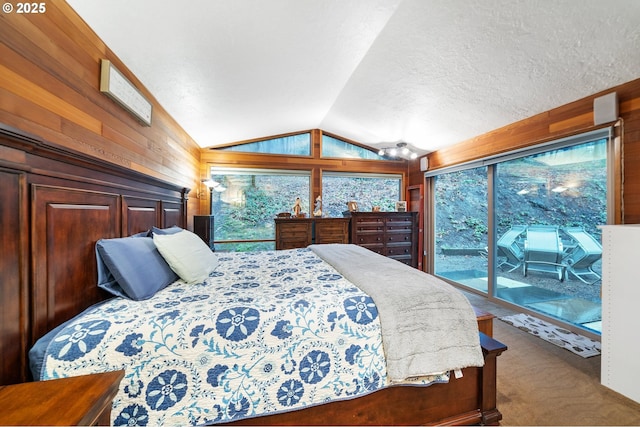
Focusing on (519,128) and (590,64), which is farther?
(519,128)

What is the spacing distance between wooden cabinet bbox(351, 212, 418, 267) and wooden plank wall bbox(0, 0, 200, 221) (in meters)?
3.22

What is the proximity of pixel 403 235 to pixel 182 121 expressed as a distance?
389 cm

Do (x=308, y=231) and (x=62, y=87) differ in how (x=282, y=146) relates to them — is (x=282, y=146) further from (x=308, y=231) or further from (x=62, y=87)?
(x=62, y=87)

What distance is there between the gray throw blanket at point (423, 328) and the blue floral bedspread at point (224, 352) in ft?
0.23

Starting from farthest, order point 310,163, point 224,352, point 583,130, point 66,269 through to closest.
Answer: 1. point 310,163
2. point 583,130
3. point 66,269
4. point 224,352

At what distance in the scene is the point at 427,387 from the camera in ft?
4.21

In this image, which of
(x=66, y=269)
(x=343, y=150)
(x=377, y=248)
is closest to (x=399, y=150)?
(x=343, y=150)

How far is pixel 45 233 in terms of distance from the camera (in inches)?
43.0

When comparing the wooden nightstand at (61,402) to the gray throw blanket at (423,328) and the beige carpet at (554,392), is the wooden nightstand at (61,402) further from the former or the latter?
the beige carpet at (554,392)

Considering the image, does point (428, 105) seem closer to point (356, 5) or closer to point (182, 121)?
point (356, 5)

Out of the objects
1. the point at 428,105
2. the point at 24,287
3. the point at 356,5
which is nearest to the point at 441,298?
the point at 24,287

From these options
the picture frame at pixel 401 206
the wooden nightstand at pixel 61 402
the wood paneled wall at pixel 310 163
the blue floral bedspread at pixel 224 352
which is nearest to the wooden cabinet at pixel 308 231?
the wood paneled wall at pixel 310 163

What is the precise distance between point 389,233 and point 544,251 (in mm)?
2086

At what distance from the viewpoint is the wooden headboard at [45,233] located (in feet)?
3.02
